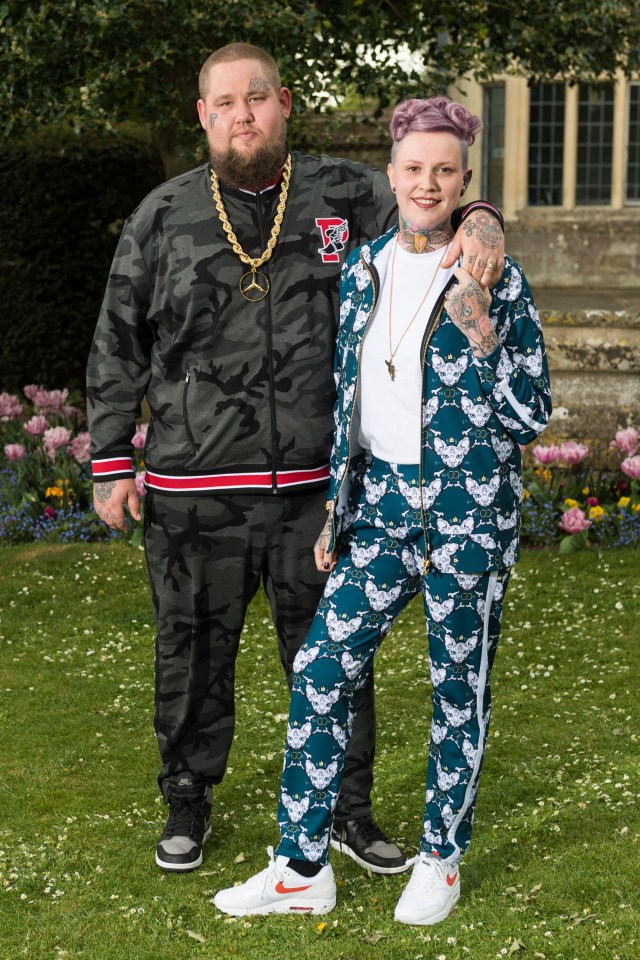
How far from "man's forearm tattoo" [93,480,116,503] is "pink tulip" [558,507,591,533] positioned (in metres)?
3.95

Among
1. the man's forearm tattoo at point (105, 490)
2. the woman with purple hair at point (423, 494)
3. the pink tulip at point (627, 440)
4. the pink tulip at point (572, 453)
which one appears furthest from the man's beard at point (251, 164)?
the pink tulip at point (627, 440)

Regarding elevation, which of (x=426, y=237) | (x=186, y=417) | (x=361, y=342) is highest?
(x=426, y=237)

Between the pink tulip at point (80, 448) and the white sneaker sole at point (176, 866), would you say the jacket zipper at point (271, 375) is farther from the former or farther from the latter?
the pink tulip at point (80, 448)

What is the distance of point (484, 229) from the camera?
128 inches

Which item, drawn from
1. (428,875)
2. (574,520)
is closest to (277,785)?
(428,875)

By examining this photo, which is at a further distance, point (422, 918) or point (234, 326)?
point (234, 326)

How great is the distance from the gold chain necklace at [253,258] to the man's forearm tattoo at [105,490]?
0.70 meters

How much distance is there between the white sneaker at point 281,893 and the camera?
358 centimetres

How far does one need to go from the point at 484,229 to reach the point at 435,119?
304 millimetres

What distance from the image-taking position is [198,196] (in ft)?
12.7

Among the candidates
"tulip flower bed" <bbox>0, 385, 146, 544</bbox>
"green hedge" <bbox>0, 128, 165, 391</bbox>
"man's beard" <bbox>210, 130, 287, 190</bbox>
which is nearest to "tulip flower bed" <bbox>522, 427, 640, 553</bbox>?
"tulip flower bed" <bbox>0, 385, 146, 544</bbox>

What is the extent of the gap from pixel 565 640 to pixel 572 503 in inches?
60.6

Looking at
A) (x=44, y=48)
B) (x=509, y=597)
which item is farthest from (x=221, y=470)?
(x=44, y=48)

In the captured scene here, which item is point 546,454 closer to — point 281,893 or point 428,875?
point 428,875
